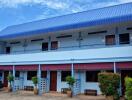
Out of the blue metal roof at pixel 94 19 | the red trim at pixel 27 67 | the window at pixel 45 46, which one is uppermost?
the blue metal roof at pixel 94 19

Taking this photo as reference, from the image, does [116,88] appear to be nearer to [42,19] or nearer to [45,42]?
[45,42]

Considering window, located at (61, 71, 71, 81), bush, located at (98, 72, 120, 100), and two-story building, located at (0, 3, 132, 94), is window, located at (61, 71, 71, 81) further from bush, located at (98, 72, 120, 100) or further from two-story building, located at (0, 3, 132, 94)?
bush, located at (98, 72, 120, 100)

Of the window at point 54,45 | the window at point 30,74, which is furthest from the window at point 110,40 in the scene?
the window at point 30,74

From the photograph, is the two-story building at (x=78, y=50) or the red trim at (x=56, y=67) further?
the red trim at (x=56, y=67)

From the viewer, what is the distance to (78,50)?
2456cm

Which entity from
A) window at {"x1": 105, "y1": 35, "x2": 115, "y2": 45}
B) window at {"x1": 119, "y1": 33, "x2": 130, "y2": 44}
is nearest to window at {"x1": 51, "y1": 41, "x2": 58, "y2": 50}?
window at {"x1": 105, "y1": 35, "x2": 115, "y2": 45}

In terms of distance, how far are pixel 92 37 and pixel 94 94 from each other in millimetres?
5928

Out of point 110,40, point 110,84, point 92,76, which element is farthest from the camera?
point 92,76

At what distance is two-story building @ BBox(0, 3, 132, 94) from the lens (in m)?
22.6

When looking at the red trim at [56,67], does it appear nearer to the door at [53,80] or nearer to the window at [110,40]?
the door at [53,80]

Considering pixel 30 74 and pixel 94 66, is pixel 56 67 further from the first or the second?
pixel 30 74

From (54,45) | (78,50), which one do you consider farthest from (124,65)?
(54,45)

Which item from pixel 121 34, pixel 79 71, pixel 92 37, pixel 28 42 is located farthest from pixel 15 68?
pixel 121 34

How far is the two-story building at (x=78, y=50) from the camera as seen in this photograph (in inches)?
890
